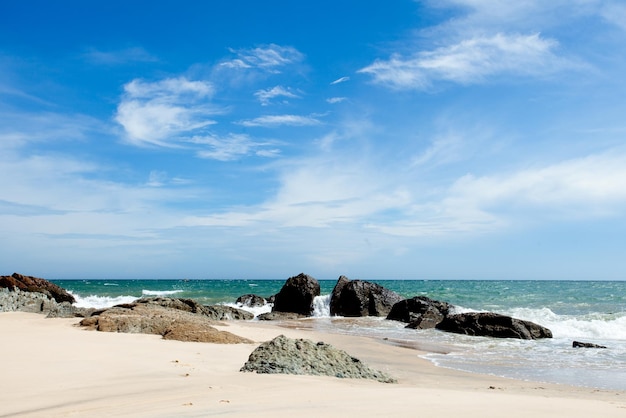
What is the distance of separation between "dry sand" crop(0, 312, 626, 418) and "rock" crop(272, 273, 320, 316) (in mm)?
19750

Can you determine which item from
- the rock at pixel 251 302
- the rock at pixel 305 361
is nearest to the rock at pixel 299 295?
the rock at pixel 251 302

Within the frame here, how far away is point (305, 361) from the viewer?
6.95 m

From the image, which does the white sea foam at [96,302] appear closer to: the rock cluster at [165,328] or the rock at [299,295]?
the rock at [299,295]

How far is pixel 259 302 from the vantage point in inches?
1490

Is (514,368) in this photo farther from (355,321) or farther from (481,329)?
(355,321)

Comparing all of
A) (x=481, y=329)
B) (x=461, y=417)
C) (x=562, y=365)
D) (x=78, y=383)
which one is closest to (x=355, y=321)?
(x=481, y=329)

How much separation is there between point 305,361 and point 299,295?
23.1 m

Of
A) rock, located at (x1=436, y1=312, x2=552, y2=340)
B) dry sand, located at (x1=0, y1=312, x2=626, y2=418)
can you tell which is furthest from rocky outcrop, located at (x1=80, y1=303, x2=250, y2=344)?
rock, located at (x1=436, y1=312, x2=552, y2=340)

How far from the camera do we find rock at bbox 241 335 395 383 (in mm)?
6785

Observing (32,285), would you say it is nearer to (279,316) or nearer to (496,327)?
(279,316)

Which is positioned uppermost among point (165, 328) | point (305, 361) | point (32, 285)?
point (32, 285)

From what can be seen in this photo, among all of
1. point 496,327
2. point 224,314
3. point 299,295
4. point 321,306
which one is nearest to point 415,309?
point 496,327

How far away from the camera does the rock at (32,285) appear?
1305 inches

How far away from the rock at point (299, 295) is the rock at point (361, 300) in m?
1.46
